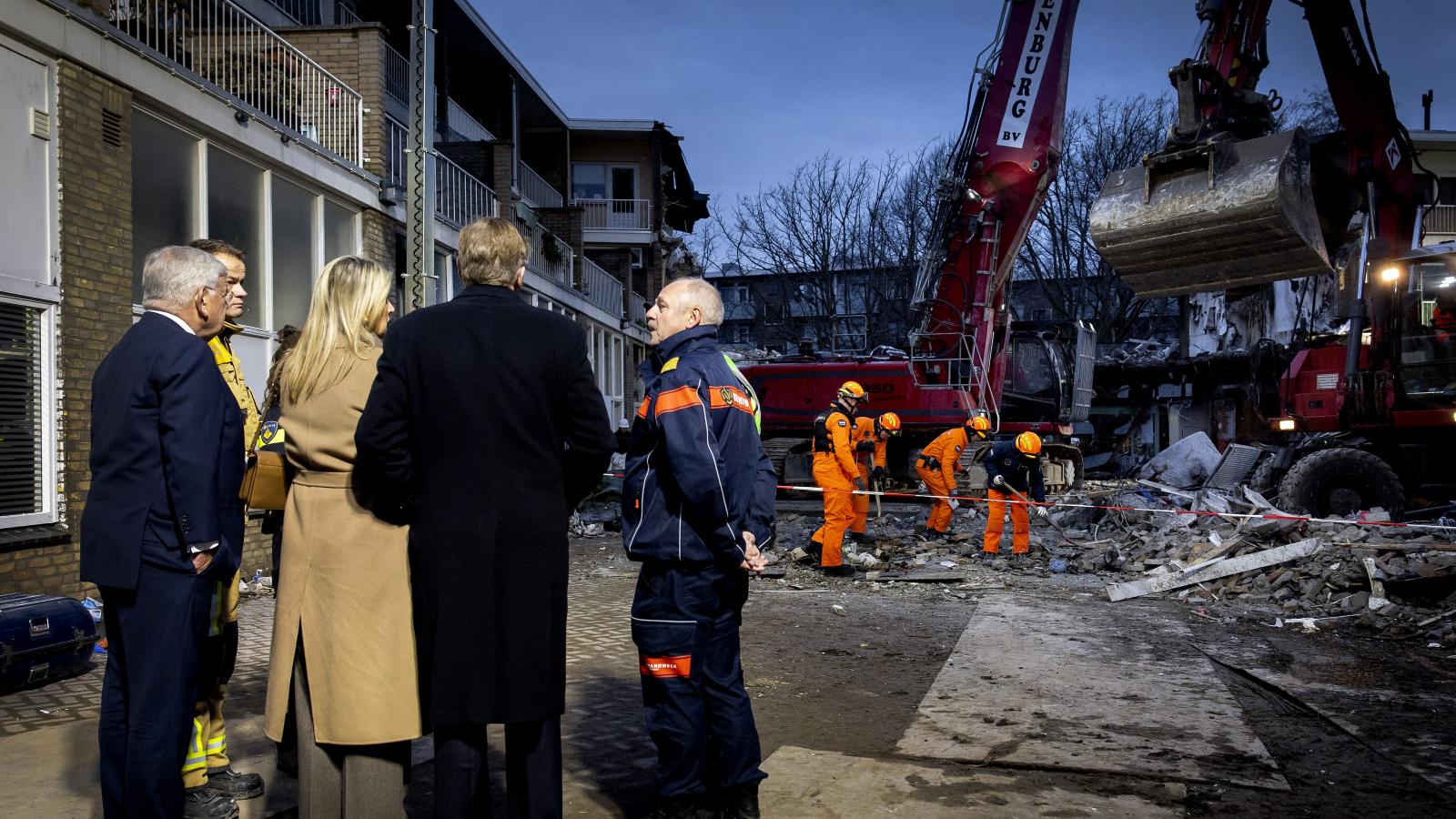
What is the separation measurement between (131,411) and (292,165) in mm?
8870

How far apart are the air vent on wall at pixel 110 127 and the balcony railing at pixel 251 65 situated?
70 centimetres

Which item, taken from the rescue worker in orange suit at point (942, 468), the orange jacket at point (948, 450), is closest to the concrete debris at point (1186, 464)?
the rescue worker in orange suit at point (942, 468)

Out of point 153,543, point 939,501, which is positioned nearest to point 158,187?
point 153,543

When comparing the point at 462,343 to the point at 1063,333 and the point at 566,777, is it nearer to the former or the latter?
the point at 566,777

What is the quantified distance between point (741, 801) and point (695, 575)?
2.63ft

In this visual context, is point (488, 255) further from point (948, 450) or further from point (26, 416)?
point (948, 450)

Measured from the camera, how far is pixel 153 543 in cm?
339

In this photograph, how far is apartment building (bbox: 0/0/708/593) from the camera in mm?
7973

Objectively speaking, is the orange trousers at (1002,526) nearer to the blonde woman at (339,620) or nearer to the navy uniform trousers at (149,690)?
the blonde woman at (339,620)

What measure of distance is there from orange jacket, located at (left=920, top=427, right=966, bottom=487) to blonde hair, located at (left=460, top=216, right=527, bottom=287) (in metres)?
10.8

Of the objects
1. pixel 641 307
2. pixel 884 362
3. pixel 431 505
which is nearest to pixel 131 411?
pixel 431 505

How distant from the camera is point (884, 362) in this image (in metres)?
18.3

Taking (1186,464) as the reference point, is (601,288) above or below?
above

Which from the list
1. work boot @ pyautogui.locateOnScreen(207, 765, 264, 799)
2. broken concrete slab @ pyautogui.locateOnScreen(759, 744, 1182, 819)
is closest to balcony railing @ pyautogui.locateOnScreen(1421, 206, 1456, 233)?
broken concrete slab @ pyautogui.locateOnScreen(759, 744, 1182, 819)
